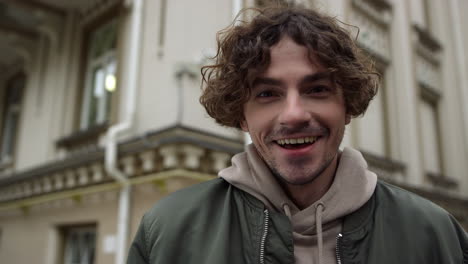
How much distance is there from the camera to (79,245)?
20.5 feet

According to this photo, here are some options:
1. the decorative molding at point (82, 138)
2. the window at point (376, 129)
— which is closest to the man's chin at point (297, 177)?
the decorative molding at point (82, 138)

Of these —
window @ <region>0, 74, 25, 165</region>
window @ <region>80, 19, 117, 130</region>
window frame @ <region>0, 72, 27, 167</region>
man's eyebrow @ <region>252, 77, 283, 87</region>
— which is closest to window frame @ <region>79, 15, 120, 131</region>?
window @ <region>80, 19, 117, 130</region>

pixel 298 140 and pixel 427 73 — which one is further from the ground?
pixel 427 73

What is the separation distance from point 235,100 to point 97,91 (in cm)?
546

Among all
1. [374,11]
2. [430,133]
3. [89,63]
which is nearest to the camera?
[89,63]

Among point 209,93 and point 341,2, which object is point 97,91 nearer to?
point 341,2

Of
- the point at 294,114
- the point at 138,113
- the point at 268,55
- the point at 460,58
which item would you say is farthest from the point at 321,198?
the point at 460,58

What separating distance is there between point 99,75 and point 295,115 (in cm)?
589

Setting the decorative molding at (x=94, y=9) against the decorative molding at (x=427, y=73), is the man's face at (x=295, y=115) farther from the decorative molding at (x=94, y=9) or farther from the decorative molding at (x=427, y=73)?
the decorative molding at (x=427, y=73)

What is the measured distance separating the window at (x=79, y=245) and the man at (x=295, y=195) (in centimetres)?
483

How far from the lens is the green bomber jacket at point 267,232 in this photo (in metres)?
1.40

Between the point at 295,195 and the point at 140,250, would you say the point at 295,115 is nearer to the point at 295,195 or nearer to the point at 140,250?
the point at 295,195

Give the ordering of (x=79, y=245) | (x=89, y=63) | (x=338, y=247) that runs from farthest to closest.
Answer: (x=89, y=63), (x=79, y=245), (x=338, y=247)

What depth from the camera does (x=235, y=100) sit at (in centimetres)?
176
